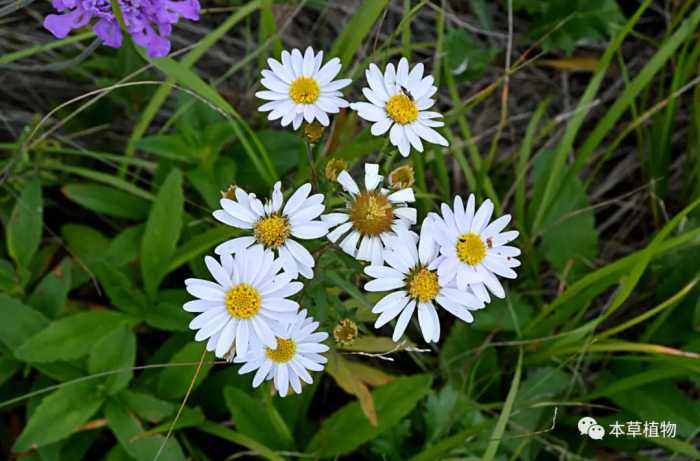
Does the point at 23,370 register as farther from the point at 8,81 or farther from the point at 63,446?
the point at 8,81

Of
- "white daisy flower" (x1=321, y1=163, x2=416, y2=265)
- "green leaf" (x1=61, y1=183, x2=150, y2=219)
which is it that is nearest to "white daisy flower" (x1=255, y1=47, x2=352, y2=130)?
"white daisy flower" (x1=321, y1=163, x2=416, y2=265)

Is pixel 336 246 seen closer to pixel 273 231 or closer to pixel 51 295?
pixel 273 231

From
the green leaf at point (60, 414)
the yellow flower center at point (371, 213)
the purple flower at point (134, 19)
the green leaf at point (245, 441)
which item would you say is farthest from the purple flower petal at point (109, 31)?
the green leaf at point (245, 441)

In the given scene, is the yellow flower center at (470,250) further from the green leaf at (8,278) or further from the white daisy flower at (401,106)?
the green leaf at (8,278)

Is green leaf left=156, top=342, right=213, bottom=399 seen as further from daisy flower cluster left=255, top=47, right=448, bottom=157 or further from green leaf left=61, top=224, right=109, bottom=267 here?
daisy flower cluster left=255, top=47, right=448, bottom=157

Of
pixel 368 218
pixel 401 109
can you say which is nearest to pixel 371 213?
pixel 368 218

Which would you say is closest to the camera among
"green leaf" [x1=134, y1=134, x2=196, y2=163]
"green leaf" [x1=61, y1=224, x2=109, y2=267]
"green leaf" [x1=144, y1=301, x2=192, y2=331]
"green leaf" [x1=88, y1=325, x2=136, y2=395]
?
"green leaf" [x1=88, y1=325, x2=136, y2=395]
